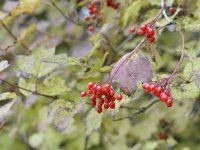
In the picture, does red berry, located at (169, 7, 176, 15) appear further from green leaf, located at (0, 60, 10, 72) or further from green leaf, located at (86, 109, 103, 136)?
green leaf, located at (0, 60, 10, 72)

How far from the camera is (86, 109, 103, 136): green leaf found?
4.73 ft

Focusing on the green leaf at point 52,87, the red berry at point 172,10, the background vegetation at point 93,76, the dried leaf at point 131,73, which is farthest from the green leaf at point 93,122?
the red berry at point 172,10

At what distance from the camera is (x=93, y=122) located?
1.47 m

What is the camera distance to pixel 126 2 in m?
1.78

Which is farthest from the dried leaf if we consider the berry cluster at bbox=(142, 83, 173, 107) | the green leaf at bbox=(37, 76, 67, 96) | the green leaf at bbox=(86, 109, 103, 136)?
the green leaf at bbox=(37, 76, 67, 96)

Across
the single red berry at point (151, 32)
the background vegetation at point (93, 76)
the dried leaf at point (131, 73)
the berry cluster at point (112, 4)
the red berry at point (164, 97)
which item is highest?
the single red berry at point (151, 32)

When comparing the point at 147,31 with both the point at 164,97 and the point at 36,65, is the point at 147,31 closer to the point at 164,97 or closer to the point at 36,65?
the point at 164,97

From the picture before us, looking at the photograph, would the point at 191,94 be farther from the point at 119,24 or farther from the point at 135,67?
the point at 119,24

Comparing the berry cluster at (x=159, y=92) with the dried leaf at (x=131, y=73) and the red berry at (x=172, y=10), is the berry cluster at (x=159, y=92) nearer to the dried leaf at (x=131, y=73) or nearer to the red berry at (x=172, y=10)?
the dried leaf at (x=131, y=73)

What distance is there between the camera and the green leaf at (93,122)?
1441 mm

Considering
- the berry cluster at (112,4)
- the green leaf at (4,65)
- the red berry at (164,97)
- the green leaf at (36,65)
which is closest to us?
the red berry at (164,97)

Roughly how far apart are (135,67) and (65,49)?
148 cm

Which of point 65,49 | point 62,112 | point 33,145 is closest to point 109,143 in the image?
point 33,145

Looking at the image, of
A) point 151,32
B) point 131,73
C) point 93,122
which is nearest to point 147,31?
point 151,32
